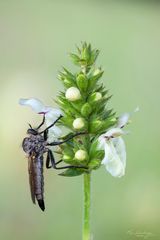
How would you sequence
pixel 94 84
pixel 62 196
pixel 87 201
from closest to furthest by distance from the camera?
pixel 87 201, pixel 94 84, pixel 62 196

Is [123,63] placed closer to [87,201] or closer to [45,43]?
[45,43]

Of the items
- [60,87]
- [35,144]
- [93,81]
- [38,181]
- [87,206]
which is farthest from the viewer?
[60,87]

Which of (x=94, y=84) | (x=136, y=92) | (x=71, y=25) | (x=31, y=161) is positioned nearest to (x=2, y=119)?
(x=136, y=92)

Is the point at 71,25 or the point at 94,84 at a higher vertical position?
the point at 71,25

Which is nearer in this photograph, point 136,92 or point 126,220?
point 126,220

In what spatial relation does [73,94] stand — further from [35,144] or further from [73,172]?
[35,144]

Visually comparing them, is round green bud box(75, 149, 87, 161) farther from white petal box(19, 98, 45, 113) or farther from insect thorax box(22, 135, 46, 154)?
white petal box(19, 98, 45, 113)

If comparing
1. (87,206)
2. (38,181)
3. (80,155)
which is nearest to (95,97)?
(80,155)

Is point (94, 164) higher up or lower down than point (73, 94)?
lower down
